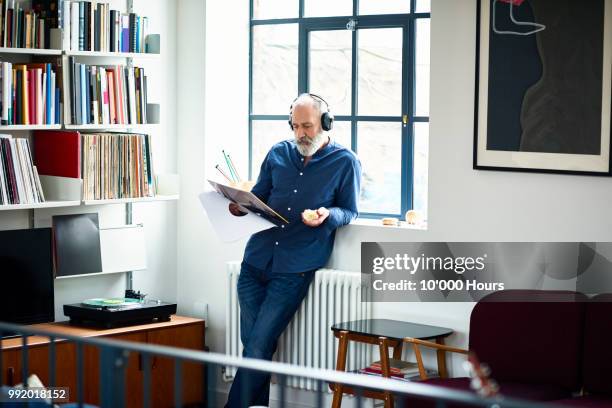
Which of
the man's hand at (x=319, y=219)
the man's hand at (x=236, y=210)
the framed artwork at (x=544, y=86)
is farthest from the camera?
the man's hand at (x=236, y=210)

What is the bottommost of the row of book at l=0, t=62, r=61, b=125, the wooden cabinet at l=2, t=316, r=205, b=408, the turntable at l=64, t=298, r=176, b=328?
the wooden cabinet at l=2, t=316, r=205, b=408

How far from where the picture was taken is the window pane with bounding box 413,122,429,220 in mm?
5324

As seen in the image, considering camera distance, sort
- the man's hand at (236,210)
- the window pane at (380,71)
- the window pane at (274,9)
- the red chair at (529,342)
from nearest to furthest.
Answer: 1. the red chair at (529,342)
2. the man's hand at (236,210)
3. the window pane at (380,71)
4. the window pane at (274,9)

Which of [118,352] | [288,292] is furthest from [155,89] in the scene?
[118,352]

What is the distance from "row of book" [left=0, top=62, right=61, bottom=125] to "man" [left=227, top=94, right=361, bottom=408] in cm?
115

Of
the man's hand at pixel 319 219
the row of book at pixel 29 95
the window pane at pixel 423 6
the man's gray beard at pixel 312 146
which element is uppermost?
the window pane at pixel 423 6

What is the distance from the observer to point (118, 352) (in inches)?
108

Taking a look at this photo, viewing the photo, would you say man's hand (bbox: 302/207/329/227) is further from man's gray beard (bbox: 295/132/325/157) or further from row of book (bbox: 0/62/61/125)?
row of book (bbox: 0/62/61/125)

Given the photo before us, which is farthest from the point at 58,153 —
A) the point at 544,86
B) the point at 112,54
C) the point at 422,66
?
the point at 544,86

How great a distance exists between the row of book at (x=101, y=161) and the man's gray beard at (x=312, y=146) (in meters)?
0.88

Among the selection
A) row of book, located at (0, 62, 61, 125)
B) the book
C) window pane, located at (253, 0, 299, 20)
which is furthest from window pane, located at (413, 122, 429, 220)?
row of book, located at (0, 62, 61, 125)

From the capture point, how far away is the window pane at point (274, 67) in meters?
5.86

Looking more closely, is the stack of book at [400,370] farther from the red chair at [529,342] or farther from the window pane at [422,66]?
the window pane at [422,66]

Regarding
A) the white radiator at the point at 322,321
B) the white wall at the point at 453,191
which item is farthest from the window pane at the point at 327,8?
the white radiator at the point at 322,321
